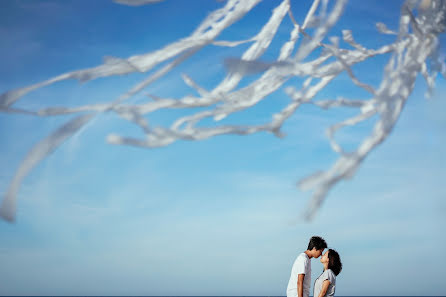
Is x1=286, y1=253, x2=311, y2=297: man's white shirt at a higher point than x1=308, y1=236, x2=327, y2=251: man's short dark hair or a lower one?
lower

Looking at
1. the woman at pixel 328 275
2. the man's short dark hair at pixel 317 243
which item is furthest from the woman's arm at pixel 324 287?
the man's short dark hair at pixel 317 243

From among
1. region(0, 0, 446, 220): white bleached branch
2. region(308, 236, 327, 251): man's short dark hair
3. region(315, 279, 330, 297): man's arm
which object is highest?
region(0, 0, 446, 220): white bleached branch

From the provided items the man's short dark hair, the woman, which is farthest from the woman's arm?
the man's short dark hair

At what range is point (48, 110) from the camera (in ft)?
4.84

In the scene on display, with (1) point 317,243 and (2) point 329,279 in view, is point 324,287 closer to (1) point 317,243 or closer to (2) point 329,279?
(2) point 329,279

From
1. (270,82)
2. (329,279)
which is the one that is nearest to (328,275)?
(329,279)

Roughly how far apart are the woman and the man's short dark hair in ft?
0.09

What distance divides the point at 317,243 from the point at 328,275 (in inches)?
3.9

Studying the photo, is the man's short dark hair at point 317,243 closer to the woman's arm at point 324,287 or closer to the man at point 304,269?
the man at point 304,269

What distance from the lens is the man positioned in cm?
143

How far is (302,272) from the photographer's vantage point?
1.43 m

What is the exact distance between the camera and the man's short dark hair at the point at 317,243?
1.46 meters

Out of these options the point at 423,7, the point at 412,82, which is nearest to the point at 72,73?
the point at 412,82

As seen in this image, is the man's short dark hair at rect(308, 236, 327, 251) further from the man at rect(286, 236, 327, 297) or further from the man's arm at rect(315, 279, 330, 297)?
the man's arm at rect(315, 279, 330, 297)
